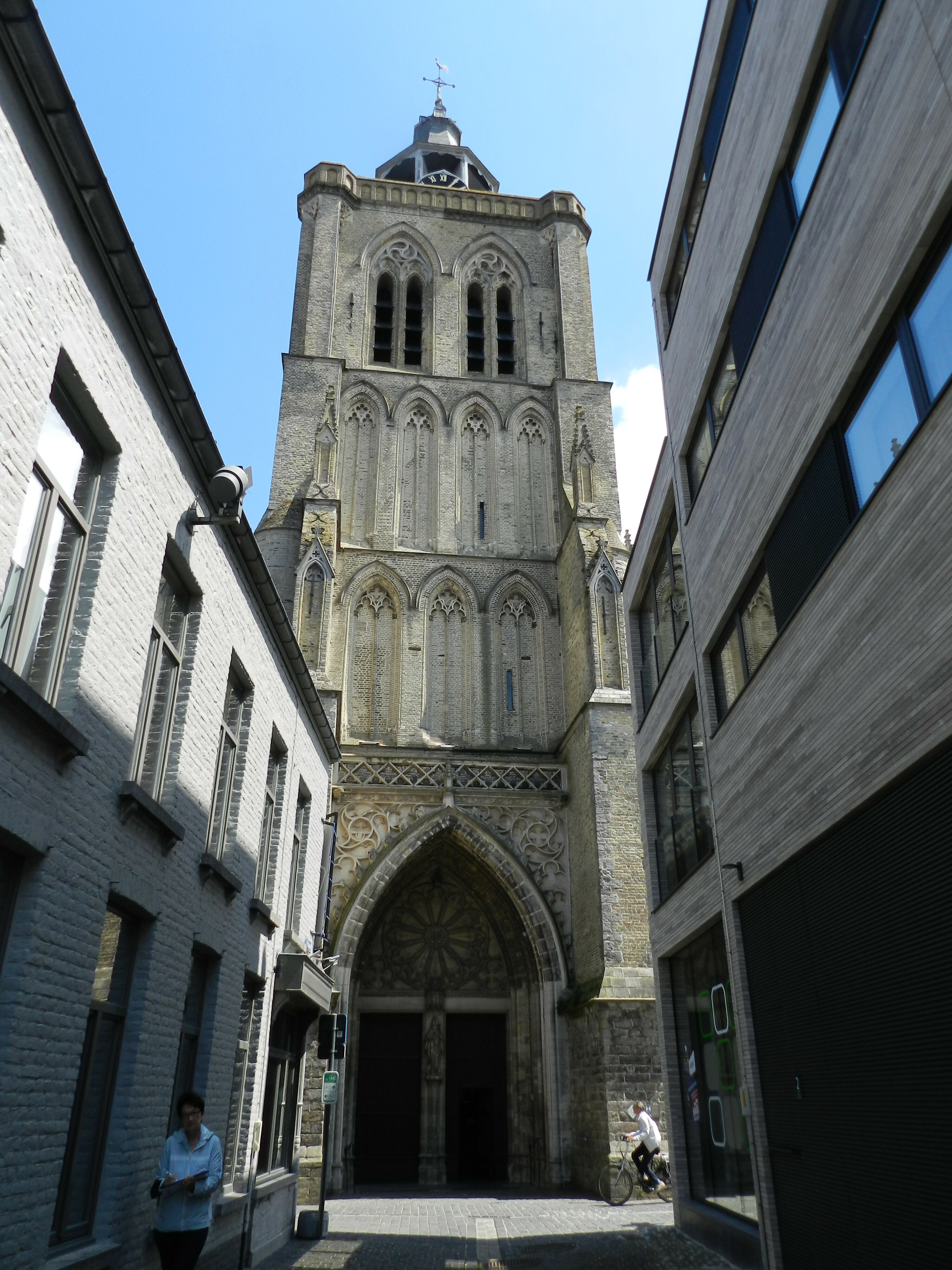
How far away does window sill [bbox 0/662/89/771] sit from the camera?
4598 mm

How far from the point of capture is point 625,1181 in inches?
588

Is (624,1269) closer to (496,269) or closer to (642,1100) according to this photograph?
(642,1100)

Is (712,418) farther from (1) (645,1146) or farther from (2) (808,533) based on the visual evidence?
(1) (645,1146)

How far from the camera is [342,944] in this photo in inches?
716

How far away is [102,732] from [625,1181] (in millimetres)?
12596

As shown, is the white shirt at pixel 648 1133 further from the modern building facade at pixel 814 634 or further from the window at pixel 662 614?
the window at pixel 662 614

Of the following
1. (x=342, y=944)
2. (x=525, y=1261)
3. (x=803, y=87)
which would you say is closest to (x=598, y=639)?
(x=342, y=944)

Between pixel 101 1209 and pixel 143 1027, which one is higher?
pixel 143 1027

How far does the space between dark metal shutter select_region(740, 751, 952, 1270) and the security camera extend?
202 inches

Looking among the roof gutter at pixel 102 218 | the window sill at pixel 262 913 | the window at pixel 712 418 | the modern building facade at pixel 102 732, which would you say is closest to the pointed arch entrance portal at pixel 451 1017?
the window sill at pixel 262 913

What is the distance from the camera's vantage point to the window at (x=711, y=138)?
9.38 m

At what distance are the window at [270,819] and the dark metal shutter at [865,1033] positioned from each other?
5.20m

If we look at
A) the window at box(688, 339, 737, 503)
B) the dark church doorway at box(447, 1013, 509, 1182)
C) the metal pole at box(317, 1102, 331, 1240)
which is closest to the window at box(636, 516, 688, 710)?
the window at box(688, 339, 737, 503)

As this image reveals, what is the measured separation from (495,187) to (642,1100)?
1271 inches
